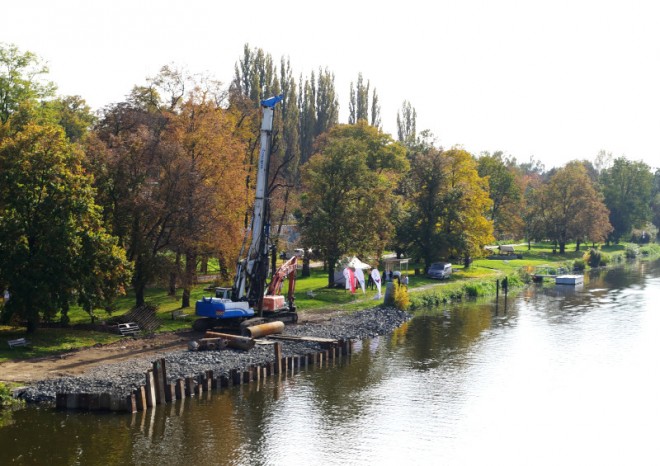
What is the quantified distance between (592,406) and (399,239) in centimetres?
4797

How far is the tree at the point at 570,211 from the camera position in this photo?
382 ft

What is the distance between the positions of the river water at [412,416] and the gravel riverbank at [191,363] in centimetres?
166

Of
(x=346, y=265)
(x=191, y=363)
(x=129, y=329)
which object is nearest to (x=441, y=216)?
(x=346, y=265)

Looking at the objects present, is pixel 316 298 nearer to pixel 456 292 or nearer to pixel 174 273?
pixel 174 273

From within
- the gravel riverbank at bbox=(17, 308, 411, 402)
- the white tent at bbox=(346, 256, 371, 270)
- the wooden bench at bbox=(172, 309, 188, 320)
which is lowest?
the gravel riverbank at bbox=(17, 308, 411, 402)

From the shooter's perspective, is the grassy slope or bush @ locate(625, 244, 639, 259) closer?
Answer: the grassy slope

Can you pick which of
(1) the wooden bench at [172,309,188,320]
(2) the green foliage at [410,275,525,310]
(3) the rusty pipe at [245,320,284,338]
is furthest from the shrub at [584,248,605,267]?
(1) the wooden bench at [172,309,188,320]

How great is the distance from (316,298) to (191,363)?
24.6 meters

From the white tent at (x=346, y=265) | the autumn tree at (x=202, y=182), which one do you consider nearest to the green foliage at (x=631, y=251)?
the white tent at (x=346, y=265)

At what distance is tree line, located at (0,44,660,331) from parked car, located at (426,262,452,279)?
1564mm

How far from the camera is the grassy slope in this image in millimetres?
41950

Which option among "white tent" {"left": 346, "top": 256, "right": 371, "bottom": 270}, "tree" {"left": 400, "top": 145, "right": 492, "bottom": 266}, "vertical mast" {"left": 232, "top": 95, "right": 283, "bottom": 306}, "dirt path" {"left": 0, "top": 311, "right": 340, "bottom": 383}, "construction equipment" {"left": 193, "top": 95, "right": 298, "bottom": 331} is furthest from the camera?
"tree" {"left": 400, "top": 145, "right": 492, "bottom": 266}

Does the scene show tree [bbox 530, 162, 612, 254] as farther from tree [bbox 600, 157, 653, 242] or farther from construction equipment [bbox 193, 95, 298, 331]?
construction equipment [bbox 193, 95, 298, 331]

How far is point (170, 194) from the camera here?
49875 millimetres
